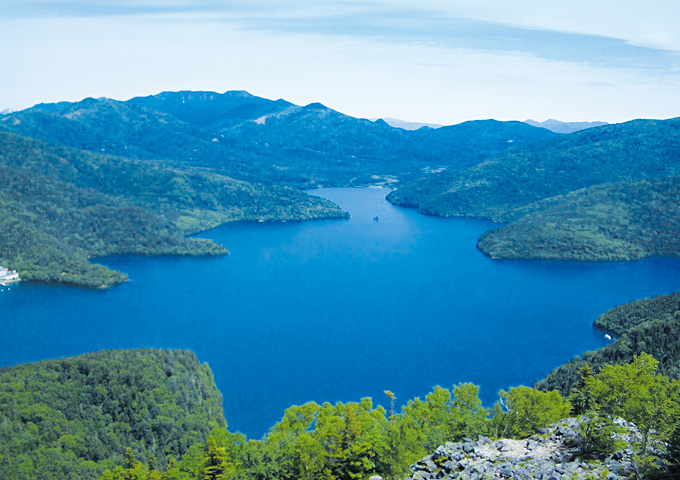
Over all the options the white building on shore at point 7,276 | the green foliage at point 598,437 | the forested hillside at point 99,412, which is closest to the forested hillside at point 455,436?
the green foliage at point 598,437

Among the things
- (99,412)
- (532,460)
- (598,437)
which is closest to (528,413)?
(598,437)

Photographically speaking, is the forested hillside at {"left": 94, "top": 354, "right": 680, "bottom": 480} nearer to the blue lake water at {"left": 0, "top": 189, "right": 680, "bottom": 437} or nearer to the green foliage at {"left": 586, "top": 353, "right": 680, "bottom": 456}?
the green foliage at {"left": 586, "top": 353, "right": 680, "bottom": 456}

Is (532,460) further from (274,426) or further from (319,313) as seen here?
(319,313)

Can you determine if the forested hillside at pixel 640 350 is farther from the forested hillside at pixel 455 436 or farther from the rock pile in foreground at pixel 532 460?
the rock pile in foreground at pixel 532 460

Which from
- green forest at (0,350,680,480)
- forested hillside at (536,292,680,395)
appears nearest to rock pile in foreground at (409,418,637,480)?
green forest at (0,350,680,480)

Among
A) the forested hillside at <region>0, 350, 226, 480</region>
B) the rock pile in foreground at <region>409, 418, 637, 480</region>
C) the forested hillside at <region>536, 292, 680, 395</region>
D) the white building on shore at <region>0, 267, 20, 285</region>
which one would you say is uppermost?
the white building on shore at <region>0, 267, 20, 285</region>

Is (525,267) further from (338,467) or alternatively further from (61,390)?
(338,467)
